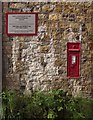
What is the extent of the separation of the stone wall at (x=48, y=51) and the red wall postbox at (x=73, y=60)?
44 mm

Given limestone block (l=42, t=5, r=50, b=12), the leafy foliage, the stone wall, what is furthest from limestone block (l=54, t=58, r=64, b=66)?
limestone block (l=42, t=5, r=50, b=12)

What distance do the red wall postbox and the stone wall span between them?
4 cm

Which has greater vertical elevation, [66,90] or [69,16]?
[69,16]

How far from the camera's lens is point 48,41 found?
4.21 meters

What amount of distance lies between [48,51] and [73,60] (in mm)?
319

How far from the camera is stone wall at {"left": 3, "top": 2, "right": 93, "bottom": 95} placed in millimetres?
4164

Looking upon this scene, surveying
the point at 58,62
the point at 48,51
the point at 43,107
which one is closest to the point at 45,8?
the point at 48,51

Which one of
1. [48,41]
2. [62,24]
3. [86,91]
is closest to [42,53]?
[48,41]

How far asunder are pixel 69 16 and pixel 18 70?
0.89m

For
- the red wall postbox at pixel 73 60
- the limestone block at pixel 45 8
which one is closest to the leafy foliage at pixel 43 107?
the red wall postbox at pixel 73 60

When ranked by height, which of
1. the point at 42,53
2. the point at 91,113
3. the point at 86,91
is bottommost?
the point at 91,113

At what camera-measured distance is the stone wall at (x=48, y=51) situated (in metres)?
4.16

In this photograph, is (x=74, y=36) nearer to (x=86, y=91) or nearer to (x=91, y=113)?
(x=86, y=91)

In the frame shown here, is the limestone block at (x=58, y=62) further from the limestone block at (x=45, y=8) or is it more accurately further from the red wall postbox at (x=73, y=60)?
the limestone block at (x=45, y=8)
